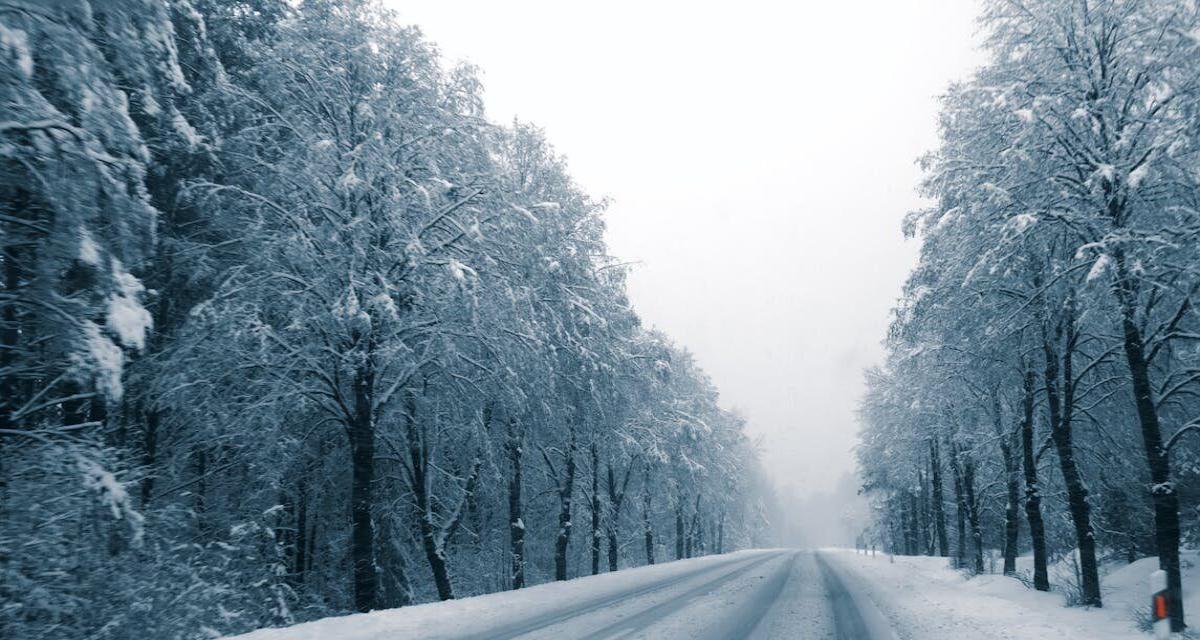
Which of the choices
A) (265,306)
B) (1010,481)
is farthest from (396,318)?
(1010,481)

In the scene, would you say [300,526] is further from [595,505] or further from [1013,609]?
[1013,609]

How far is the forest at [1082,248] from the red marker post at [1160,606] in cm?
432

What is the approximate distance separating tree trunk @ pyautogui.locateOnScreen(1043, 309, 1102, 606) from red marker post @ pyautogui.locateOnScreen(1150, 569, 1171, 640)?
660cm

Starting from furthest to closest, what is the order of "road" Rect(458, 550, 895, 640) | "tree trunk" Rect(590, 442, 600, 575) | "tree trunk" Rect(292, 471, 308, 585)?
"tree trunk" Rect(590, 442, 600, 575), "tree trunk" Rect(292, 471, 308, 585), "road" Rect(458, 550, 895, 640)

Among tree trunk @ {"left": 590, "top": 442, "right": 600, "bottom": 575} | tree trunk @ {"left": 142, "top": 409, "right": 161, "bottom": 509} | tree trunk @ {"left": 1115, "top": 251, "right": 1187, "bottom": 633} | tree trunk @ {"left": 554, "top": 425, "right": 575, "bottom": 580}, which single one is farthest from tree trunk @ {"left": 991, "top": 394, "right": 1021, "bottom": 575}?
tree trunk @ {"left": 142, "top": 409, "right": 161, "bottom": 509}

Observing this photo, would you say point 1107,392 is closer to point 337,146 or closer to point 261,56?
point 337,146

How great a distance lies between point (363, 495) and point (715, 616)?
291 inches

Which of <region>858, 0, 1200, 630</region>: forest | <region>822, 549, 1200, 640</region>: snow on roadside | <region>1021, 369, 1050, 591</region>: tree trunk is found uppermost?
<region>858, 0, 1200, 630</region>: forest

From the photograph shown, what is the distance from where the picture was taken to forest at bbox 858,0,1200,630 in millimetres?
9445

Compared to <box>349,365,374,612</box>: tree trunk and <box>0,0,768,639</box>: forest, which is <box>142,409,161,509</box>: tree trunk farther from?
<box>349,365,374,612</box>: tree trunk

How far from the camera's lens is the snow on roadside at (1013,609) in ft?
31.4

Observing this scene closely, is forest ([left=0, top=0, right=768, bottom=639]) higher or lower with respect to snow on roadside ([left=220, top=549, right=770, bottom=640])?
higher

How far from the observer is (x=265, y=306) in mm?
11867

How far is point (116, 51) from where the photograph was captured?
659 centimetres
